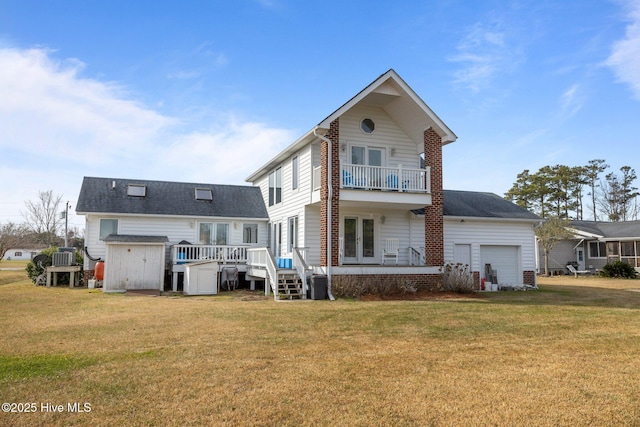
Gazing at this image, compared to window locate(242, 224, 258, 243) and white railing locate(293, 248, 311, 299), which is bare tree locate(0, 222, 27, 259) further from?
white railing locate(293, 248, 311, 299)

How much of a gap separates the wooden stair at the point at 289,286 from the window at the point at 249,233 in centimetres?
728

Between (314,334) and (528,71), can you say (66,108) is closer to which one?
(314,334)

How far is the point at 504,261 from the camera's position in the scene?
22875mm

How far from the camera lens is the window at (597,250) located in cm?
3822

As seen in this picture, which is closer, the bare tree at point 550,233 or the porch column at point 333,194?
the porch column at point 333,194

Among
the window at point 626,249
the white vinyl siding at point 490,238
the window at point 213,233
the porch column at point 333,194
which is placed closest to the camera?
the porch column at point 333,194

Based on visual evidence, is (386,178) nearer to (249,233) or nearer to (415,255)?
(415,255)

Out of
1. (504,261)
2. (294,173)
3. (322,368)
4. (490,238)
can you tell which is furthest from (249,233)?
(322,368)

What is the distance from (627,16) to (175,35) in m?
13.8

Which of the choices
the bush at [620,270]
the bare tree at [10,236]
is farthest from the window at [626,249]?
the bare tree at [10,236]

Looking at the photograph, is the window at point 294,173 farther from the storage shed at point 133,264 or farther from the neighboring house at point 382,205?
the storage shed at point 133,264

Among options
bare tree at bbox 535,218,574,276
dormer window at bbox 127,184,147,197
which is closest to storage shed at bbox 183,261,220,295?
dormer window at bbox 127,184,147,197

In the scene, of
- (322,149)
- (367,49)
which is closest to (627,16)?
(367,49)

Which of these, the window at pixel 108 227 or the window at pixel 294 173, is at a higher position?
the window at pixel 294 173
